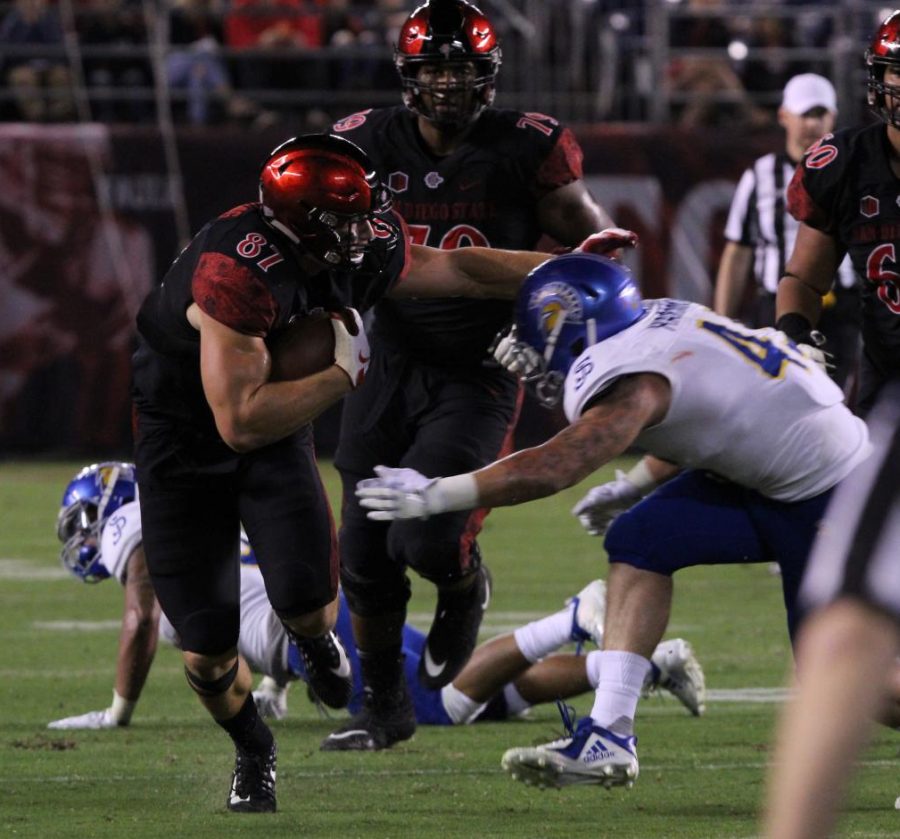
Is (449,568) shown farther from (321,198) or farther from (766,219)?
(766,219)

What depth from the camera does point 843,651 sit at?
220 centimetres

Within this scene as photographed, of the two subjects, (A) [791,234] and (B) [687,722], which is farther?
(A) [791,234]

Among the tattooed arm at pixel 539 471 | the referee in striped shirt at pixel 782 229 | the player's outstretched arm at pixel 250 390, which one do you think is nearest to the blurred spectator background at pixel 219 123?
the referee in striped shirt at pixel 782 229

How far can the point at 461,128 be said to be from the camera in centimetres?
519

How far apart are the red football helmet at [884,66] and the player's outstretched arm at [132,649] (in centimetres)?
223

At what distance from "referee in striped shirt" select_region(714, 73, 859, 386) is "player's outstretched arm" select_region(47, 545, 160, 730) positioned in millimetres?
3229

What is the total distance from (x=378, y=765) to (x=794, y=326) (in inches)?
60.8

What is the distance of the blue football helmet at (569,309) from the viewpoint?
144 inches

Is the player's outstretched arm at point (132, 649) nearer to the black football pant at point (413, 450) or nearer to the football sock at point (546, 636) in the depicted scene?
the black football pant at point (413, 450)

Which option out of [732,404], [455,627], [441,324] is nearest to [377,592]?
[455,627]

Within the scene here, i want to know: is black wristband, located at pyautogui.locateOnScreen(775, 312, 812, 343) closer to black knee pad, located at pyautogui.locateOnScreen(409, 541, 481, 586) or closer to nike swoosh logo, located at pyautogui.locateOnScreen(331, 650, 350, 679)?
black knee pad, located at pyautogui.locateOnScreen(409, 541, 481, 586)

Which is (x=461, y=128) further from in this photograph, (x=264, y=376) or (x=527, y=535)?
(x=527, y=535)

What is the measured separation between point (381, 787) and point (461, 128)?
5.91 feet

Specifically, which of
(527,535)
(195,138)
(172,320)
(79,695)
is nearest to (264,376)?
(172,320)
